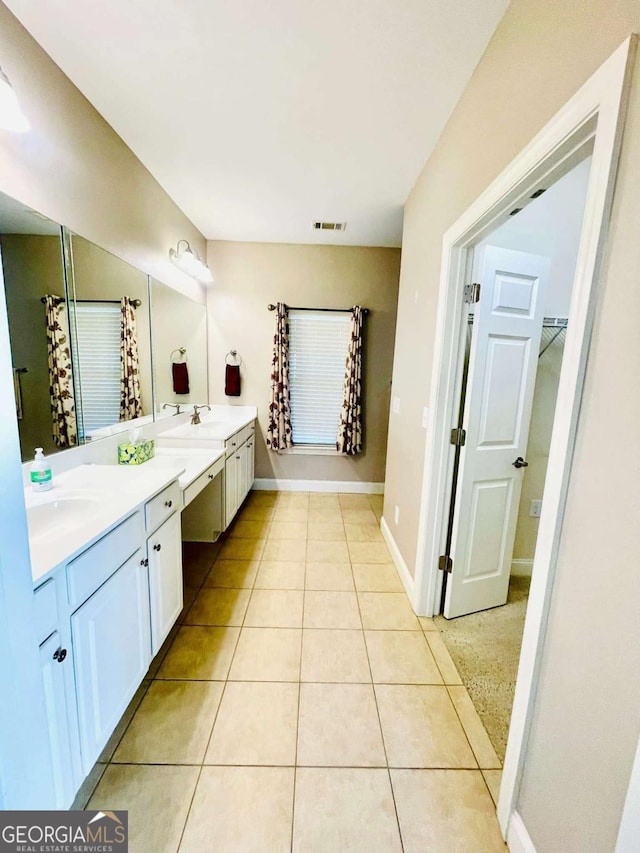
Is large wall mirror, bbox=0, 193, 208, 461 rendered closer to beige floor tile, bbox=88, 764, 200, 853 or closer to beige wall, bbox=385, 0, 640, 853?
beige floor tile, bbox=88, 764, 200, 853

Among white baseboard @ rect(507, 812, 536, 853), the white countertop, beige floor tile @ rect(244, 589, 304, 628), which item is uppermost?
the white countertop

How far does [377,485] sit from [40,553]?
10.7 feet

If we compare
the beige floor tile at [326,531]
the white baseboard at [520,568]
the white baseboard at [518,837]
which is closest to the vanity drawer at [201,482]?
the beige floor tile at [326,531]

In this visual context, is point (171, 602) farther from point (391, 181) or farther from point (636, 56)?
point (391, 181)

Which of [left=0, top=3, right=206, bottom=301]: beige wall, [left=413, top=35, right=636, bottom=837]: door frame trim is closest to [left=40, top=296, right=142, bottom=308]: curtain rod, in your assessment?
[left=0, top=3, right=206, bottom=301]: beige wall

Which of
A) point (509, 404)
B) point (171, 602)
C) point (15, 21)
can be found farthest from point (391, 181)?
point (171, 602)

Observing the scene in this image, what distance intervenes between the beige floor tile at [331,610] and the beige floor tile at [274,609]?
6 cm

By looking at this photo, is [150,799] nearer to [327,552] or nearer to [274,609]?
[274,609]

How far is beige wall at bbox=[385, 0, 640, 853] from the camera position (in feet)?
2.14

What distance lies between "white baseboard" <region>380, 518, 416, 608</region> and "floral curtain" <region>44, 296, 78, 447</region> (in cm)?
205

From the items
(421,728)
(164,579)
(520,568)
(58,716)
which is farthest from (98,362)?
(520,568)

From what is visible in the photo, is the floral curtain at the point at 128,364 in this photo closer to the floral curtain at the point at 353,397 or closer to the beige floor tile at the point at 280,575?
the beige floor tile at the point at 280,575

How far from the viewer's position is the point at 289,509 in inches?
131

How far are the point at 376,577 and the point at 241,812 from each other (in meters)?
1.40
